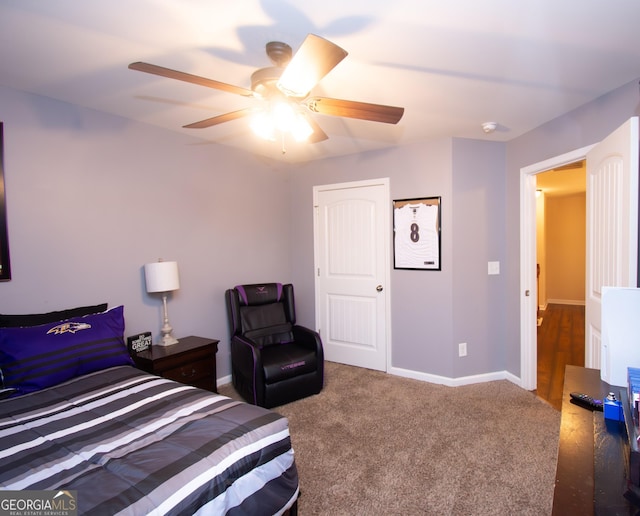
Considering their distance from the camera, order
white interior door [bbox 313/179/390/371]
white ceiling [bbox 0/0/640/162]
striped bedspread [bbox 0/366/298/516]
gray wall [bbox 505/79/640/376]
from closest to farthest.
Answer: striped bedspread [bbox 0/366/298/516] → white ceiling [bbox 0/0/640/162] → gray wall [bbox 505/79/640/376] → white interior door [bbox 313/179/390/371]

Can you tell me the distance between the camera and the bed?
111cm

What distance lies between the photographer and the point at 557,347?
4.36 meters

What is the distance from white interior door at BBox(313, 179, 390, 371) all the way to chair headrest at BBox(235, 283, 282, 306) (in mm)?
660

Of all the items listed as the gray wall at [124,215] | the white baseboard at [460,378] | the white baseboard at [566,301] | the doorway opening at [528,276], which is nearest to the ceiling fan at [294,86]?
the gray wall at [124,215]

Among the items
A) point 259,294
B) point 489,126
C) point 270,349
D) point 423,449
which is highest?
point 489,126

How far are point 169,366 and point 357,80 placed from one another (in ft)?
7.78

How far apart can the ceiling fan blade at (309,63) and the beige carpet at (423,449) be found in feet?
6.86

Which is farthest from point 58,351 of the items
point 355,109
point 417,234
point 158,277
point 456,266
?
point 456,266

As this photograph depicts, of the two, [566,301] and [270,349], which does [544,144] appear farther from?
[566,301]

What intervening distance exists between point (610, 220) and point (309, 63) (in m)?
1.94

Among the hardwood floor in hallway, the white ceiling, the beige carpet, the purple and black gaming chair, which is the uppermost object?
the white ceiling

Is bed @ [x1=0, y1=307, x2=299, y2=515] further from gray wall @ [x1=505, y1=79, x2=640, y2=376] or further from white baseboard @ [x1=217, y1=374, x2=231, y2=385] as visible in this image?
gray wall @ [x1=505, y1=79, x2=640, y2=376]

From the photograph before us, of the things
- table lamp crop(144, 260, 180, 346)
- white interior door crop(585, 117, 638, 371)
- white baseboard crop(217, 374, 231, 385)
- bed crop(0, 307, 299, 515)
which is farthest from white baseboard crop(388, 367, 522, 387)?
table lamp crop(144, 260, 180, 346)

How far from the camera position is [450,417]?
2.69m
